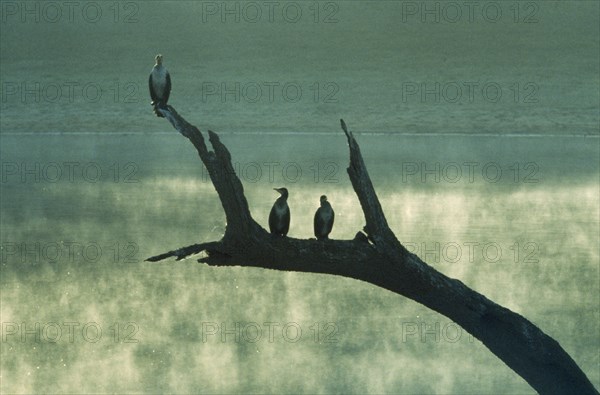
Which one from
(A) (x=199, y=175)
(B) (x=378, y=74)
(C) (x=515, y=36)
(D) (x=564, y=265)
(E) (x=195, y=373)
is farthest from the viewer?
(C) (x=515, y=36)

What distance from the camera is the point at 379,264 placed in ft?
22.4

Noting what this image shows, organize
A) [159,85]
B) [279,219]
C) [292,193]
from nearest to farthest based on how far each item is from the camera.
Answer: [279,219] → [159,85] → [292,193]

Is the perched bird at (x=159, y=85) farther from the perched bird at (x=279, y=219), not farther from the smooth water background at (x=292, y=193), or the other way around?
the smooth water background at (x=292, y=193)

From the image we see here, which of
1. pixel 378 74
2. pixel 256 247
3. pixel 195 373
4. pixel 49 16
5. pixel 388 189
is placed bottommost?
pixel 195 373

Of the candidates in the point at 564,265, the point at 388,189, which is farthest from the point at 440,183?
the point at 564,265

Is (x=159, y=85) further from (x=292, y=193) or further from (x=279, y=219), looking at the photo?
(x=292, y=193)

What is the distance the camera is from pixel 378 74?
94.1 ft

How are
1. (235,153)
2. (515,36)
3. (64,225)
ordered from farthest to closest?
1. (515,36)
2. (235,153)
3. (64,225)

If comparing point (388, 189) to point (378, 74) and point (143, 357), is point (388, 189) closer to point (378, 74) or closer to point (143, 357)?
point (143, 357)

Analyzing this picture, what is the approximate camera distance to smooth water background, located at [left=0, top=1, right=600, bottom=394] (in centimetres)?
1145

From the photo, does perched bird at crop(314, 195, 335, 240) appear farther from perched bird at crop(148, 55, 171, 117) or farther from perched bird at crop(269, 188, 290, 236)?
perched bird at crop(148, 55, 171, 117)

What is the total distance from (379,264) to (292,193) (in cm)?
1161

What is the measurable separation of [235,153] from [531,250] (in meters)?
7.09

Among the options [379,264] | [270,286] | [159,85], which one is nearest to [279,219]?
[379,264]
